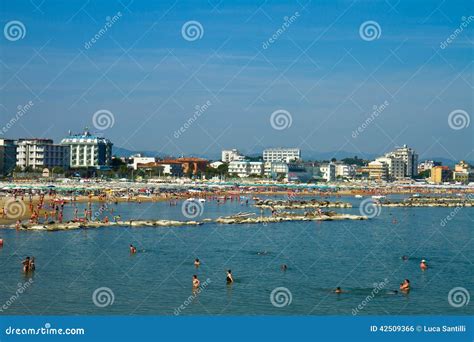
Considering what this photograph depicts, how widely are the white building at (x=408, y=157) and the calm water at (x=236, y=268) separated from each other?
68.0m

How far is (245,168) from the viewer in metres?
77.6

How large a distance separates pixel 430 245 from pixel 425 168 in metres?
86.8

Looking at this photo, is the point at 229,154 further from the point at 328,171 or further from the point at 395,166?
the point at 395,166

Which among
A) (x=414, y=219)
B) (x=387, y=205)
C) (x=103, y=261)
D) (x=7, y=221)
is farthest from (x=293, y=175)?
(x=103, y=261)

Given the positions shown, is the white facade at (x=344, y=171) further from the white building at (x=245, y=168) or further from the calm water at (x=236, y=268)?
the calm water at (x=236, y=268)

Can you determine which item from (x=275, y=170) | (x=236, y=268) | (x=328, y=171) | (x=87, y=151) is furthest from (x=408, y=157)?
(x=236, y=268)

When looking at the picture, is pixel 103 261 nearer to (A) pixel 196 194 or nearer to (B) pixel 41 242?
(B) pixel 41 242

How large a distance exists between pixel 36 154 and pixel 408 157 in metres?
49.0

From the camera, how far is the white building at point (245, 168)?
76438 mm

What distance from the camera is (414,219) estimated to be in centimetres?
3041

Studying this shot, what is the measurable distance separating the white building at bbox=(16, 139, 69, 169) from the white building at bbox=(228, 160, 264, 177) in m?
19.9

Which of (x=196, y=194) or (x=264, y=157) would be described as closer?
(x=196, y=194)

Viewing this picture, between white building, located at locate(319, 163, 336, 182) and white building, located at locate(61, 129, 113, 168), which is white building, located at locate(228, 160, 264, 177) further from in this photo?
white building, located at locate(61, 129, 113, 168)

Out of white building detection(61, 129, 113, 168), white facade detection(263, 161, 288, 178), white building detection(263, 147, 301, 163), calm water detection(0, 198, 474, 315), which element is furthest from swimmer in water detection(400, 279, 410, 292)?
white building detection(263, 147, 301, 163)
